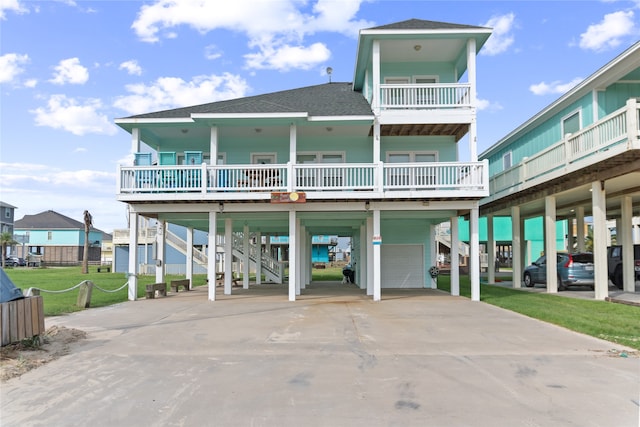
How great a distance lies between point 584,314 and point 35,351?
1198cm

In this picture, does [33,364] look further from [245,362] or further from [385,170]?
[385,170]

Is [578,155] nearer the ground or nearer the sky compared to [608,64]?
nearer the ground

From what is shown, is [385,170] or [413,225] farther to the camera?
[413,225]

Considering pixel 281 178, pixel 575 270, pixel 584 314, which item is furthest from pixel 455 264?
pixel 281 178

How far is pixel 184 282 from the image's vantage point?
71.1 ft

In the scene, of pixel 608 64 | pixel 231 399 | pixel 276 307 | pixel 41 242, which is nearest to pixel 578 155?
pixel 608 64

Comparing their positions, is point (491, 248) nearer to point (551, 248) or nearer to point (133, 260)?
point (551, 248)

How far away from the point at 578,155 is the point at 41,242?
79.4 meters

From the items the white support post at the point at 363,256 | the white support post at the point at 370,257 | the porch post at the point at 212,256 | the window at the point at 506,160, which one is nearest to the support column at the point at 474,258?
the white support post at the point at 370,257

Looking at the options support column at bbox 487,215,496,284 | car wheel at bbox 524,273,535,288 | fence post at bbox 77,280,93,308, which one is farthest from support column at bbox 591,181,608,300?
fence post at bbox 77,280,93,308

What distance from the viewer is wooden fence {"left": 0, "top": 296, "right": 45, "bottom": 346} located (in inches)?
296

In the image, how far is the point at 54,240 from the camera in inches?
2955

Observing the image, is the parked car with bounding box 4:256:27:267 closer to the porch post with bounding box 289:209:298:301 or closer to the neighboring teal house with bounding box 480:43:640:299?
the porch post with bounding box 289:209:298:301

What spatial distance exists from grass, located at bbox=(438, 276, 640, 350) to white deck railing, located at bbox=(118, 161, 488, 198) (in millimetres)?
4089
